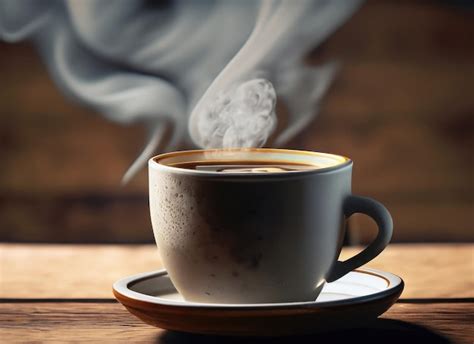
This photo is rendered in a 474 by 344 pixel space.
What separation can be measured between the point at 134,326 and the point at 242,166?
15 cm

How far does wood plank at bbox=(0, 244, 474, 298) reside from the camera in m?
0.70

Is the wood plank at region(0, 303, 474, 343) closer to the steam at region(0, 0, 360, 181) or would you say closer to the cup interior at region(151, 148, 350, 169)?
the cup interior at region(151, 148, 350, 169)

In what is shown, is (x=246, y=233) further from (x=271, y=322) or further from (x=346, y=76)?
(x=346, y=76)

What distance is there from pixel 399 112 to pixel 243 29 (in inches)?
12.9

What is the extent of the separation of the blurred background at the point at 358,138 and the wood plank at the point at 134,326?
2.79 ft

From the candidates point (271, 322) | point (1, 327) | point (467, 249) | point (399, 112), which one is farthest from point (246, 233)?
point (399, 112)

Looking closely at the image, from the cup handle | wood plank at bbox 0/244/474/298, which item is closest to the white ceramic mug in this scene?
the cup handle

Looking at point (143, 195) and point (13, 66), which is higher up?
point (13, 66)

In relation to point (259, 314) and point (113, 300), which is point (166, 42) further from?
point (259, 314)

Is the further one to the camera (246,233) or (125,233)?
(125,233)

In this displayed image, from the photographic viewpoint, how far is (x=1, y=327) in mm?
592

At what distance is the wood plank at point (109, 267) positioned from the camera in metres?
0.70

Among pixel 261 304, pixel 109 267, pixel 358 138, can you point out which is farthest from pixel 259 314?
pixel 358 138

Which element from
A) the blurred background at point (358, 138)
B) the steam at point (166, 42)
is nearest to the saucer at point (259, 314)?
the steam at point (166, 42)
